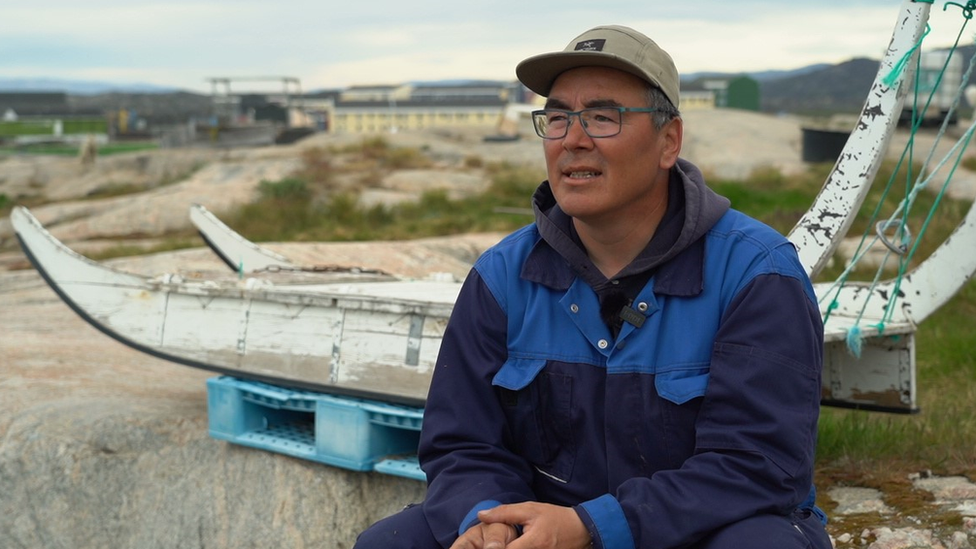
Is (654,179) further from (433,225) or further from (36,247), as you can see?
(433,225)

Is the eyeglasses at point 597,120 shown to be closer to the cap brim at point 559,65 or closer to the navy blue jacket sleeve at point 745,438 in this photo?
the cap brim at point 559,65

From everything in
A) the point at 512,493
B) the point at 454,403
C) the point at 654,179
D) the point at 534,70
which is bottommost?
the point at 512,493

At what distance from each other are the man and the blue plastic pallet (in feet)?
5.06

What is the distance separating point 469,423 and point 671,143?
82 cm

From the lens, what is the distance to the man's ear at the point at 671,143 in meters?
2.49

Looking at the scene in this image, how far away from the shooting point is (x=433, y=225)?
10789 mm

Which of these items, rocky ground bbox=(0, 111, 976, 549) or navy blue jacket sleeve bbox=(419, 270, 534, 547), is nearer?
navy blue jacket sleeve bbox=(419, 270, 534, 547)

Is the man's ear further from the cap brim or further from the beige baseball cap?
the cap brim

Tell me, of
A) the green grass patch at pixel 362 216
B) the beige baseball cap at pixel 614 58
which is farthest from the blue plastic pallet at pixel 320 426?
the green grass patch at pixel 362 216

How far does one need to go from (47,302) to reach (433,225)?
4.11 metres

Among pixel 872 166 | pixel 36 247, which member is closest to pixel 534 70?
pixel 872 166

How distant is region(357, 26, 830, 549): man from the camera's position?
7.08 ft

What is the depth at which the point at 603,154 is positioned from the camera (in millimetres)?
2410

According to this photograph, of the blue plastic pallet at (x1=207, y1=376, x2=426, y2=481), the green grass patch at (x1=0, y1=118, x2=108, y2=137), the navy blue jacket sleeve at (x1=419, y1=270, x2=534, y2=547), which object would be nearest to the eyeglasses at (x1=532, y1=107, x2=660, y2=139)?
the navy blue jacket sleeve at (x1=419, y1=270, x2=534, y2=547)
